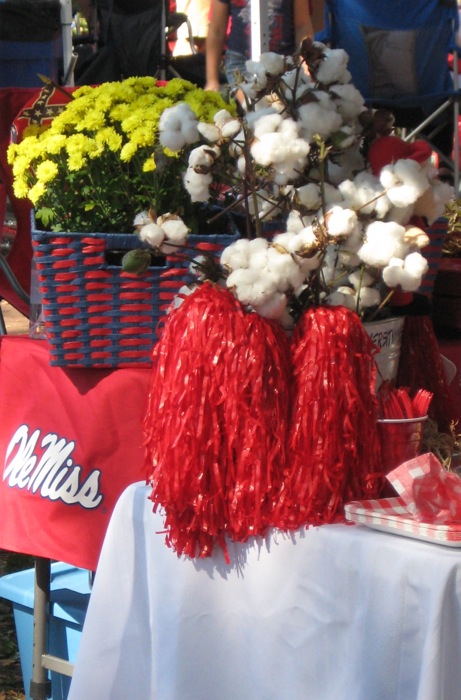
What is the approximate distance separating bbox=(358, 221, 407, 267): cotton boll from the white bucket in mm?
118

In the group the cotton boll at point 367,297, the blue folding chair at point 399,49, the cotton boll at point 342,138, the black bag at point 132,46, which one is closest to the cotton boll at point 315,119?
the cotton boll at point 342,138

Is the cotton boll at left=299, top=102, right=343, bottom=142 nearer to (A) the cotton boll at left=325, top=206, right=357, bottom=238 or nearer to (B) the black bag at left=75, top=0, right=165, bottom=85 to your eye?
(A) the cotton boll at left=325, top=206, right=357, bottom=238

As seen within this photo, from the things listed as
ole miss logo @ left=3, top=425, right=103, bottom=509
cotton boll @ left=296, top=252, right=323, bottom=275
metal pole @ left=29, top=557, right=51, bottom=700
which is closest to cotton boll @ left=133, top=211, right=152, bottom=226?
cotton boll @ left=296, top=252, right=323, bottom=275

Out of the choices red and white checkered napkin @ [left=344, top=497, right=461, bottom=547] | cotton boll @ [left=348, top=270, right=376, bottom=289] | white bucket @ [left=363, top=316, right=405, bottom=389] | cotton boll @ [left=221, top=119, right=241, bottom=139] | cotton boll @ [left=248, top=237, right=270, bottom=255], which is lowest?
red and white checkered napkin @ [left=344, top=497, right=461, bottom=547]

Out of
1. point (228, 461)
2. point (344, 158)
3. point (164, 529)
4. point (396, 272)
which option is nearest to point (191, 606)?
point (164, 529)

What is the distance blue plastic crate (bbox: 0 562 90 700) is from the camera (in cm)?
217

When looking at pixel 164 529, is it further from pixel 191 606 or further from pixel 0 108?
pixel 0 108

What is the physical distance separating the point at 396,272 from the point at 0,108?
1139mm

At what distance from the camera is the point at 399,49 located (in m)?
4.20

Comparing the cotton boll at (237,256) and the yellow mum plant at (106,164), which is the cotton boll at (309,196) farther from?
the yellow mum plant at (106,164)

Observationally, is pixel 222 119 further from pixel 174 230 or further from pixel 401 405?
pixel 401 405

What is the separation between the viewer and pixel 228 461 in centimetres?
142

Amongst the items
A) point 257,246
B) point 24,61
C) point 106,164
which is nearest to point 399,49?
point 24,61

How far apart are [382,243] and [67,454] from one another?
2.55 ft
